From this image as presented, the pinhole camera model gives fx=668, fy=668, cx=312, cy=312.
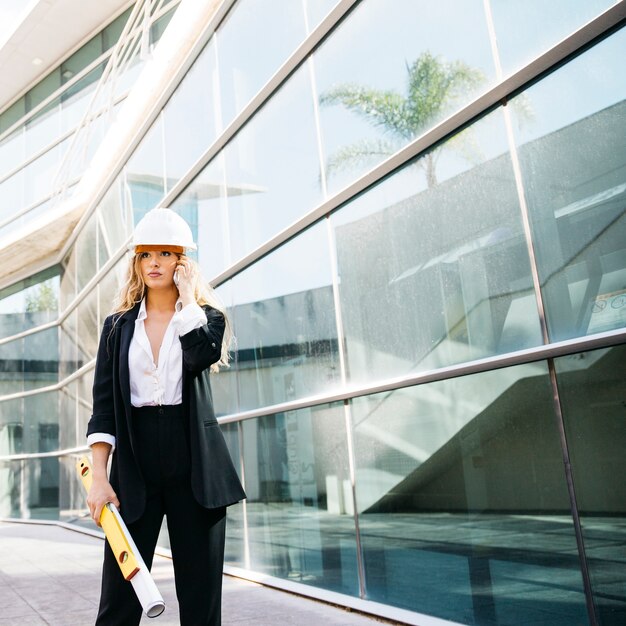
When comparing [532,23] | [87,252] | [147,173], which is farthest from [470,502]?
[87,252]

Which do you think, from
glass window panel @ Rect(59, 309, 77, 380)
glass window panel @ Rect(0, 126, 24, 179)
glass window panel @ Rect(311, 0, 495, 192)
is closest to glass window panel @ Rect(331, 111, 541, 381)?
glass window panel @ Rect(311, 0, 495, 192)

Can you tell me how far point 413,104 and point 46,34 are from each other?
13423mm

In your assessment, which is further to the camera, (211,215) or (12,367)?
(12,367)

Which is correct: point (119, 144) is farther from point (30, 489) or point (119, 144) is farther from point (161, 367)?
point (161, 367)

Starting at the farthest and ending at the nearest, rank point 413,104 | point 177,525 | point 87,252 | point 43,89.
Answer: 1. point 43,89
2. point 87,252
3. point 413,104
4. point 177,525

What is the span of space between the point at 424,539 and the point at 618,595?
4.22 feet

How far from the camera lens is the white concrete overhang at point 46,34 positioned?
13930mm

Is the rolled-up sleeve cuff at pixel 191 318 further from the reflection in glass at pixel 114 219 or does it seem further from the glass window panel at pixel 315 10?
the reflection in glass at pixel 114 219

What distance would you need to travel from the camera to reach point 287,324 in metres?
5.57

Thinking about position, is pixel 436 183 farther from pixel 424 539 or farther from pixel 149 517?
pixel 149 517

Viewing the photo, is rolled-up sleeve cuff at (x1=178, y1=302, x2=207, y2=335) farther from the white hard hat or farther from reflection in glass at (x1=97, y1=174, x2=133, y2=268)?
reflection in glass at (x1=97, y1=174, x2=133, y2=268)

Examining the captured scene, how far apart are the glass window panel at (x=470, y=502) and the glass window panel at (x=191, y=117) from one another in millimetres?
4307

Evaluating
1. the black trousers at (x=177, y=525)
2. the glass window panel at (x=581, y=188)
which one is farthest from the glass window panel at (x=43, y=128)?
the black trousers at (x=177, y=525)

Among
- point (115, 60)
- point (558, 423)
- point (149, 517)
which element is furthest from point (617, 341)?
point (115, 60)
